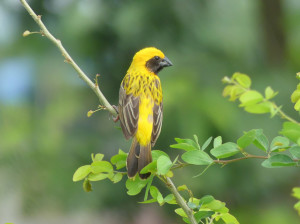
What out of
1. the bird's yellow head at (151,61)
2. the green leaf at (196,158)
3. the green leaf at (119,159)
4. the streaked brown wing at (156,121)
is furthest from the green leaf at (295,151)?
the bird's yellow head at (151,61)

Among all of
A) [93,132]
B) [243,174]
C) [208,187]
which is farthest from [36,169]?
[243,174]

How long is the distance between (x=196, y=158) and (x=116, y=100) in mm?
6040

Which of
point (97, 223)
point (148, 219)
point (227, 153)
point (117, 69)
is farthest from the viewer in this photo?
point (97, 223)

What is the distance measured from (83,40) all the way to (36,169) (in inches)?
77.6

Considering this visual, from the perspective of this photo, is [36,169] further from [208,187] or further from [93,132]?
[208,187]

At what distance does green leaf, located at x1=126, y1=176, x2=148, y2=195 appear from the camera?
7.03 feet

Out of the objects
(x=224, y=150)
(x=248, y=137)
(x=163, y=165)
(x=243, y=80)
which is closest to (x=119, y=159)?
(x=163, y=165)

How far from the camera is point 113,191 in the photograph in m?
8.22

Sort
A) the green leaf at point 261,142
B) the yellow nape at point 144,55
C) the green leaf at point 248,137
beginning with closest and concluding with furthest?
the green leaf at point 248,137 → the green leaf at point 261,142 → the yellow nape at point 144,55

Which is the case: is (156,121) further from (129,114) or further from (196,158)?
(196,158)

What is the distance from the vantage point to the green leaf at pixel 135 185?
214 cm

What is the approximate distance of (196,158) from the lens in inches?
77.2

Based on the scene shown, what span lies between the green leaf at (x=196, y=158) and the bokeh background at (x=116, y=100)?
5100 mm

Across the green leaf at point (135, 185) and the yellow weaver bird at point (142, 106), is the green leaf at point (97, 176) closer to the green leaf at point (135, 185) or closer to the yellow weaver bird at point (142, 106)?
the green leaf at point (135, 185)
